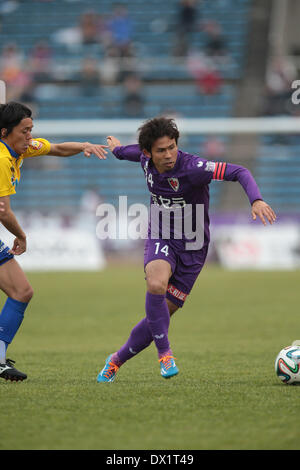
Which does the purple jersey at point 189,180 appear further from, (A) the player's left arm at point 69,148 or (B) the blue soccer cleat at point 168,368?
(B) the blue soccer cleat at point 168,368

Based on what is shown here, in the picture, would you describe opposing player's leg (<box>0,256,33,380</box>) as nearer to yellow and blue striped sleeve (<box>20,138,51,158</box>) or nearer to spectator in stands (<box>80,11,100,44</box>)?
yellow and blue striped sleeve (<box>20,138,51,158</box>)

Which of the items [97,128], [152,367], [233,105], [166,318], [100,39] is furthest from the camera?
[100,39]

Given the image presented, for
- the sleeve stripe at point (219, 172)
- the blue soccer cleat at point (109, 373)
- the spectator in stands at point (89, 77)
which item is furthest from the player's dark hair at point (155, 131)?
the spectator in stands at point (89, 77)

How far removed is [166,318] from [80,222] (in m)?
13.1

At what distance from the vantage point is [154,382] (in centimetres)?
624

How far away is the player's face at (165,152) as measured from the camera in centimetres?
606

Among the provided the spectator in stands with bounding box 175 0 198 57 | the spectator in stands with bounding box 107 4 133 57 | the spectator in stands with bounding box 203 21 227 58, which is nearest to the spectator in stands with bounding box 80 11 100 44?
Result: the spectator in stands with bounding box 107 4 133 57

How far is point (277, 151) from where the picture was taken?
1933 centimetres

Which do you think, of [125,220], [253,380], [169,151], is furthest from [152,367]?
[125,220]

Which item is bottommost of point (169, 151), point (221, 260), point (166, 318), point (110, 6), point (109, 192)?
point (221, 260)

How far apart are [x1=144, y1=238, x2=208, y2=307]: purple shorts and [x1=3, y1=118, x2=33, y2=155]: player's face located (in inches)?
50.7

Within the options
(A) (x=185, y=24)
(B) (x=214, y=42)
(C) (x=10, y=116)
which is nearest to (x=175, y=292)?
(C) (x=10, y=116)

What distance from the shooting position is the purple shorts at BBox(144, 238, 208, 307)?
20.6 feet

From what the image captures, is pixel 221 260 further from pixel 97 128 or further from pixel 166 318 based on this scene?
pixel 166 318
